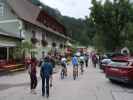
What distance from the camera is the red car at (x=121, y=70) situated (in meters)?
12.3

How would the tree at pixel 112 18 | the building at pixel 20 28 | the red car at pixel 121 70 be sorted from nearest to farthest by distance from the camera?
the red car at pixel 121 70
the building at pixel 20 28
the tree at pixel 112 18

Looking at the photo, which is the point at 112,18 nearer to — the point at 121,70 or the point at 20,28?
the point at 20,28

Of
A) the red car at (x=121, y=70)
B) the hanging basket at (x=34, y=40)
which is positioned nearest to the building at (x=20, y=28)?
the hanging basket at (x=34, y=40)

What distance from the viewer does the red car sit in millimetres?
12336

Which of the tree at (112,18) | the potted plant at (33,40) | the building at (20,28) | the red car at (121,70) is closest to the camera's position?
the red car at (121,70)

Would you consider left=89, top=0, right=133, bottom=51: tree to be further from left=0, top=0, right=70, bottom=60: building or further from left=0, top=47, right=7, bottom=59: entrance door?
left=0, top=47, right=7, bottom=59: entrance door

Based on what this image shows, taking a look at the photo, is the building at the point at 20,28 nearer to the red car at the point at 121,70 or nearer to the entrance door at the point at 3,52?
the entrance door at the point at 3,52

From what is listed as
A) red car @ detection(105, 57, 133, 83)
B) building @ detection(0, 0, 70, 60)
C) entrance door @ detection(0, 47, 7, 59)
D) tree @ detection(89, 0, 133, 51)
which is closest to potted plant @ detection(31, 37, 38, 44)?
building @ detection(0, 0, 70, 60)

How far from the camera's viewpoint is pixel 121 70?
1270 cm

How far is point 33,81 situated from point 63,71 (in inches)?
224

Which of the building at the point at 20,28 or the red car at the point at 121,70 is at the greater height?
the building at the point at 20,28

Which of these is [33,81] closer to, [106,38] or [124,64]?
[124,64]

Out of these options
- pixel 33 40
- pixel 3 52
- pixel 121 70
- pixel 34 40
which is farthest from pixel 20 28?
pixel 121 70

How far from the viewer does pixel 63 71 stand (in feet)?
52.7
